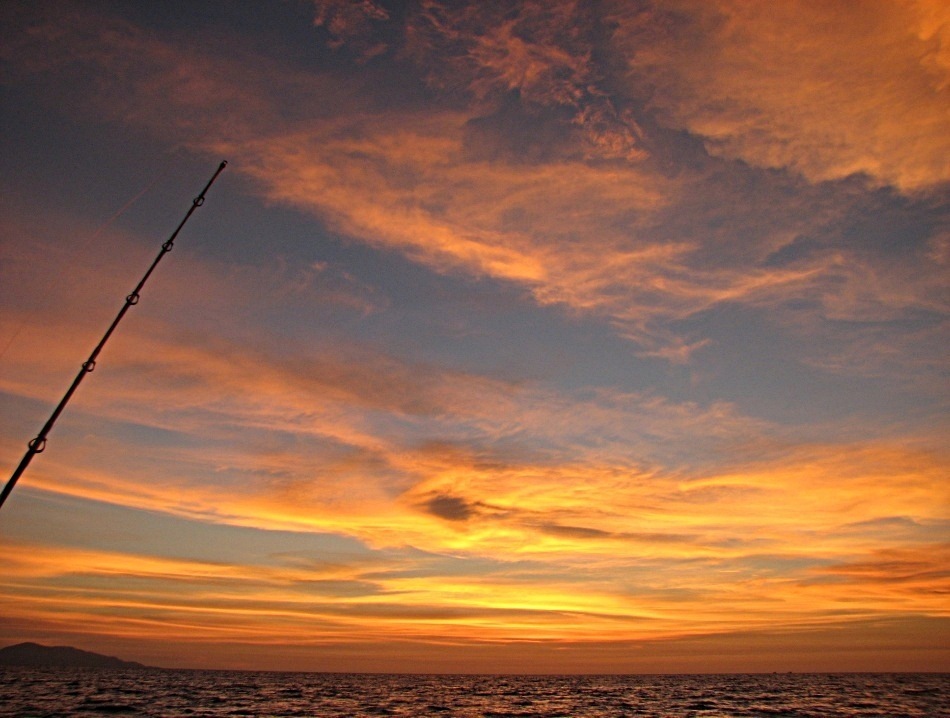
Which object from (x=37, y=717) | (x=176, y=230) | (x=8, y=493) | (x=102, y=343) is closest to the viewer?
(x=8, y=493)

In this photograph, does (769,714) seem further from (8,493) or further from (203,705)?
(8,493)

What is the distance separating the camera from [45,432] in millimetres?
7953

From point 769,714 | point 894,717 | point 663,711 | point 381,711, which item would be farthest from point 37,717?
point 894,717

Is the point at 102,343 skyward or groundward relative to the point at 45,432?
skyward

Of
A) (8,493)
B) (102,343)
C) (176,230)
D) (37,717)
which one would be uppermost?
(176,230)

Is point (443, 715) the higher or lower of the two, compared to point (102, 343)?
lower

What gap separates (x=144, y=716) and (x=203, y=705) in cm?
1748

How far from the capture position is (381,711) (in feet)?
217

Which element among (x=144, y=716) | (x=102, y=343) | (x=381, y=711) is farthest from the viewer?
(x=381, y=711)

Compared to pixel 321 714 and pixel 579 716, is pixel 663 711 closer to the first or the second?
pixel 579 716

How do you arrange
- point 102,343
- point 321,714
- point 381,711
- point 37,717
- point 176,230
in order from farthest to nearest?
point 381,711 → point 321,714 → point 37,717 → point 176,230 → point 102,343

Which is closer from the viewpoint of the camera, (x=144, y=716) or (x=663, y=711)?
(x=144, y=716)

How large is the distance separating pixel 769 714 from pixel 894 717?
12942 mm

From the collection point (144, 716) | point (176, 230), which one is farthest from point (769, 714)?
point (176, 230)
